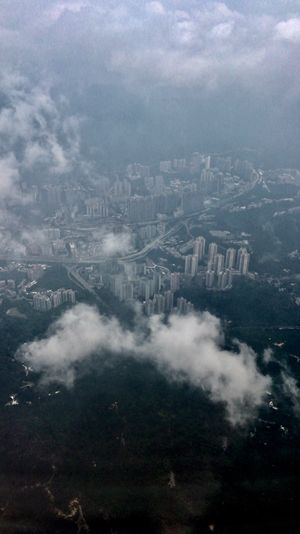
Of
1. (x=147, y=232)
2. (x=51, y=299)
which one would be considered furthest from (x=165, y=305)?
(x=147, y=232)

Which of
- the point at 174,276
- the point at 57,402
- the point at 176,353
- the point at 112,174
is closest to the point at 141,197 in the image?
the point at 112,174

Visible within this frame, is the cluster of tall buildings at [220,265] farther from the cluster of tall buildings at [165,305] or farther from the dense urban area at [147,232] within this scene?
the cluster of tall buildings at [165,305]

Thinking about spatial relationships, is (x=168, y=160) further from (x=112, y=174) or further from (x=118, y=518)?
(x=118, y=518)

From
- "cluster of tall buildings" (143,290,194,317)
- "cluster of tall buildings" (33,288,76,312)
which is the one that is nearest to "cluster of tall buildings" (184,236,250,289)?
"cluster of tall buildings" (143,290,194,317)

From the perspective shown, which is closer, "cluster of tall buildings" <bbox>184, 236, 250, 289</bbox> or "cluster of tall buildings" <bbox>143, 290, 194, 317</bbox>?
"cluster of tall buildings" <bbox>143, 290, 194, 317</bbox>

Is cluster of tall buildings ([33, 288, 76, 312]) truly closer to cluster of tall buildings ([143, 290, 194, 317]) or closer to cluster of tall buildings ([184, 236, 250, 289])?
cluster of tall buildings ([143, 290, 194, 317])

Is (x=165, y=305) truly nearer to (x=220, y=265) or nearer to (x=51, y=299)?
(x=220, y=265)
